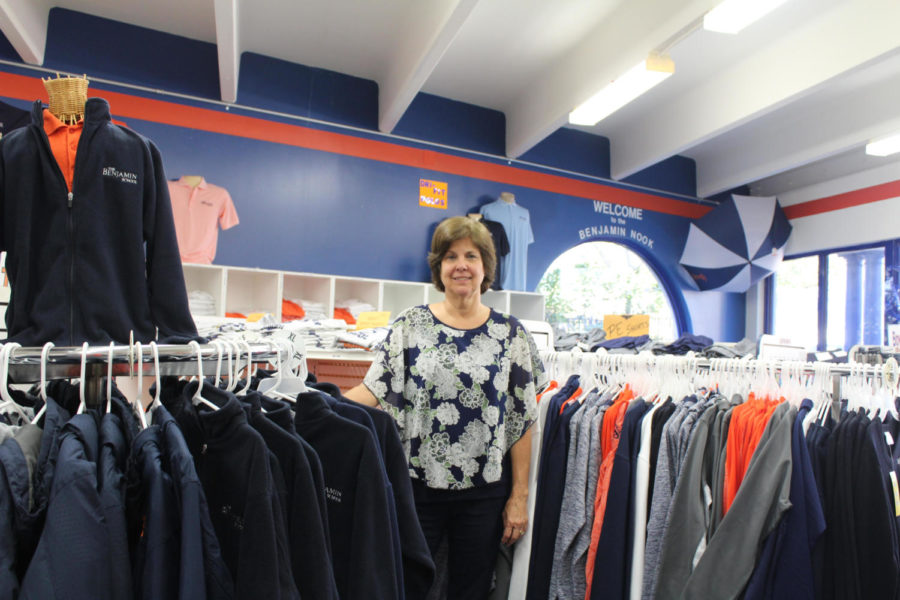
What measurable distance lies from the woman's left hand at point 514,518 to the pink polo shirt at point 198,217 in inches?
138

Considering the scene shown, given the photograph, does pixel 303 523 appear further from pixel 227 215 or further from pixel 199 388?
pixel 227 215

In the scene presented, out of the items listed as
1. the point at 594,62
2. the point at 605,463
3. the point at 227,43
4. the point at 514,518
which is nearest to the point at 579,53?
the point at 594,62

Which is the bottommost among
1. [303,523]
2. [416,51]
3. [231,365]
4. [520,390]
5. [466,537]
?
[466,537]

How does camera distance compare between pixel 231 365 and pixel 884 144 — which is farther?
pixel 884 144

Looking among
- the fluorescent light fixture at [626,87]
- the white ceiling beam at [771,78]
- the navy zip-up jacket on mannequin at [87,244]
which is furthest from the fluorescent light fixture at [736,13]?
the navy zip-up jacket on mannequin at [87,244]

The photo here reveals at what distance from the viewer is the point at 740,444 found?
1.62 m

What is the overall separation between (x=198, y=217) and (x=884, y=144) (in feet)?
20.1

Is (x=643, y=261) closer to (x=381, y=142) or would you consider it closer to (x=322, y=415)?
(x=381, y=142)

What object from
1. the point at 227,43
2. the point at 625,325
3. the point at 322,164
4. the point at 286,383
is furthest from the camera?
the point at 322,164

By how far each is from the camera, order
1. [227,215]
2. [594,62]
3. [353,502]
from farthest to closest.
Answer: [227,215], [594,62], [353,502]

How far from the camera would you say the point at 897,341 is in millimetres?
4871

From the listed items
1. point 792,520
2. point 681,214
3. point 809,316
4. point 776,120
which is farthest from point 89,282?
point 809,316

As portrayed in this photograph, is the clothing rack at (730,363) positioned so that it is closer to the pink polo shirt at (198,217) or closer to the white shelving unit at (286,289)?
the white shelving unit at (286,289)

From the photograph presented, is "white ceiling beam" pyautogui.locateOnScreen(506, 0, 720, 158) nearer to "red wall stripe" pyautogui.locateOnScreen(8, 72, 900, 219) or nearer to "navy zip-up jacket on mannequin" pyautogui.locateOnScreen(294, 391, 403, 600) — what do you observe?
"red wall stripe" pyautogui.locateOnScreen(8, 72, 900, 219)
